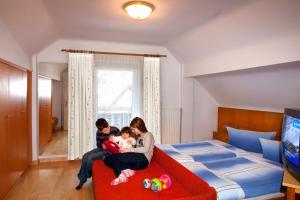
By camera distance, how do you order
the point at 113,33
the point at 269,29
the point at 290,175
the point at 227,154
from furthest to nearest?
the point at 113,33
the point at 227,154
the point at 269,29
the point at 290,175

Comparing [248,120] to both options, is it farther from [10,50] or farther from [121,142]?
[10,50]

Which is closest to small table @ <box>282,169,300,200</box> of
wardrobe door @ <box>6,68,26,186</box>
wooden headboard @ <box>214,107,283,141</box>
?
wooden headboard @ <box>214,107,283,141</box>

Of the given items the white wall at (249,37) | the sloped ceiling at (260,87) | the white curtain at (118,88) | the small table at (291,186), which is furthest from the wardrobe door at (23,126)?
the small table at (291,186)

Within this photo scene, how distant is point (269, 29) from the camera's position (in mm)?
2340

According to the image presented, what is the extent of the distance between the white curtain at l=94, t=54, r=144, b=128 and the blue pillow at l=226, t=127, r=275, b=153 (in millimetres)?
1865

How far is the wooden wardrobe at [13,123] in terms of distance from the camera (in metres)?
2.57

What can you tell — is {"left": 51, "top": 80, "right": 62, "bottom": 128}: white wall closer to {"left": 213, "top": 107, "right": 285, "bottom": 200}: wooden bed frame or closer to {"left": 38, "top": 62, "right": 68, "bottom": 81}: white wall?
{"left": 38, "top": 62, "right": 68, "bottom": 81}: white wall

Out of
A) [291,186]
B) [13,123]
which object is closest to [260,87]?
[291,186]

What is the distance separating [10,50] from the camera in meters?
2.71

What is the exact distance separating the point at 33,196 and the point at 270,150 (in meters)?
3.20

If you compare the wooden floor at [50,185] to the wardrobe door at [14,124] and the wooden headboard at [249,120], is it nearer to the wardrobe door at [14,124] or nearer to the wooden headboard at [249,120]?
the wardrobe door at [14,124]

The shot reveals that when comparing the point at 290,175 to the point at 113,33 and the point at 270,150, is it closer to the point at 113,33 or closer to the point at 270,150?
the point at 270,150

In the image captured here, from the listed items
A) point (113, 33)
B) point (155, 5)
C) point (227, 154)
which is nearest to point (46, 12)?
point (113, 33)

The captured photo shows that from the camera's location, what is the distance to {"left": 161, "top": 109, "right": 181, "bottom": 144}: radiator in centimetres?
458
